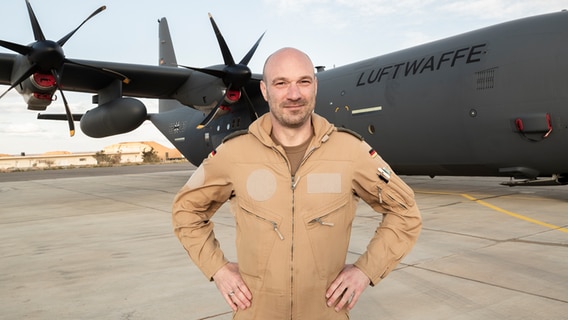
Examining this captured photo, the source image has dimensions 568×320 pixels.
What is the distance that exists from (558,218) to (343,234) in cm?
713

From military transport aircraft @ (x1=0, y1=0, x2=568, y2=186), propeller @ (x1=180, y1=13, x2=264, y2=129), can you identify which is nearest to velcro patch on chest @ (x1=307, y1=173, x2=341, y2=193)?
military transport aircraft @ (x1=0, y1=0, x2=568, y2=186)

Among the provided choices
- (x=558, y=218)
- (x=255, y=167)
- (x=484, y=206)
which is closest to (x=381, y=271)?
(x=255, y=167)

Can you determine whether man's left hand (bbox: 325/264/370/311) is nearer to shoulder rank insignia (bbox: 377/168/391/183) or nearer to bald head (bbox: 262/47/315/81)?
shoulder rank insignia (bbox: 377/168/391/183)

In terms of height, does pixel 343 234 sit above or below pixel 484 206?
above

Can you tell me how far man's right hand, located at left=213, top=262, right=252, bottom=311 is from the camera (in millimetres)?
2016

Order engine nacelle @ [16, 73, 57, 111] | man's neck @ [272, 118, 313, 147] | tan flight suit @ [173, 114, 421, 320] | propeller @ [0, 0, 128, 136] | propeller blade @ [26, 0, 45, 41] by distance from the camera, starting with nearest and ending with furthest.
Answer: tan flight suit @ [173, 114, 421, 320]
man's neck @ [272, 118, 313, 147]
propeller @ [0, 0, 128, 136]
propeller blade @ [26, 0, 45, 41]
engine nacelle @ [16, 73, 57, 111]

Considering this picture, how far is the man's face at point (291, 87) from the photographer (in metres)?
2.03

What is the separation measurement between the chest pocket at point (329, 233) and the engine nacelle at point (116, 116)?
13.5 meters

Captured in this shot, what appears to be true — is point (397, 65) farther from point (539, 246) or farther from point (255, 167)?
point (255, 167)

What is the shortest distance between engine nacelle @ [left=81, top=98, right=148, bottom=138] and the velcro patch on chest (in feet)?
44.1

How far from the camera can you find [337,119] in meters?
12.6

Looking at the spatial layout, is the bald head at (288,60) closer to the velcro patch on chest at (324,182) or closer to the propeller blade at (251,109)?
the velcro patch on chest at (324,182)

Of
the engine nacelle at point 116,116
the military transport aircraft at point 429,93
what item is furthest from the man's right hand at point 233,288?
the engine nacelle at point 116,116

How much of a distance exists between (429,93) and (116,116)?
9.72 m
